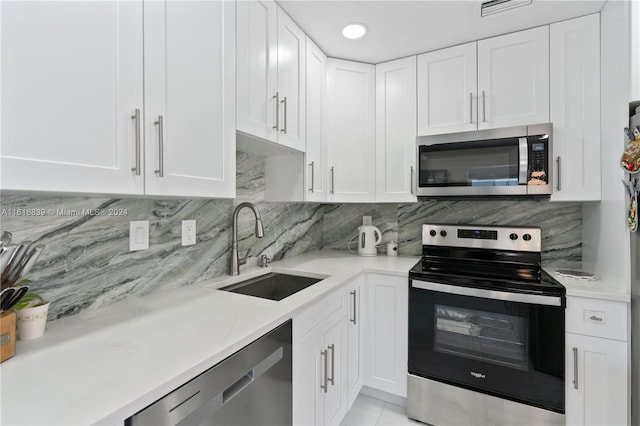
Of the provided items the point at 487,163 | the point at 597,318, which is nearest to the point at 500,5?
the point at 487,163

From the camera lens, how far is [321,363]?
4.68 ft

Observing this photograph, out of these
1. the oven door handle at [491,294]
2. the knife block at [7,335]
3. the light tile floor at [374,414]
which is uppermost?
the knife block at [7,335]

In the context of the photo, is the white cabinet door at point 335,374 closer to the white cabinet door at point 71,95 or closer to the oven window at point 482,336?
the oven window at point 482,336

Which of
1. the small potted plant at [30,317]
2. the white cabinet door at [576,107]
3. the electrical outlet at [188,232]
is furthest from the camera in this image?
the white cabinet door at [576,107]

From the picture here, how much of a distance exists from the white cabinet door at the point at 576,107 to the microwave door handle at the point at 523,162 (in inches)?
6.0

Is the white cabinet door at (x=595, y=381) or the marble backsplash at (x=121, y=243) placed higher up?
the marble backsplash at (x=121, y=243)

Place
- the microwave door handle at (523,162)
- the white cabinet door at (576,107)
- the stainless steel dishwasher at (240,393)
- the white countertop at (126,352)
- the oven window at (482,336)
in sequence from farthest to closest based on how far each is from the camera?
the microwave door handle at (523,162), the white cabinet door at (576,107), the oven window at (482,336), the stainless steel dishwasher at (240,393), the white countertop at (126,352)

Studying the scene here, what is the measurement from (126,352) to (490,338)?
1.73m

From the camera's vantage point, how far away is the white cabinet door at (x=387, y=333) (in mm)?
1874

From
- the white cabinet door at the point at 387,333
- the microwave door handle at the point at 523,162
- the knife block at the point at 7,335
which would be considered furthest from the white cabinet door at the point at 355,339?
the knife block at the point at 7,335

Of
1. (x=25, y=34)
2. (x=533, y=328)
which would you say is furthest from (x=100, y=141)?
(x=533, y=328)

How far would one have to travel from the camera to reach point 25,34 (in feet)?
2.17

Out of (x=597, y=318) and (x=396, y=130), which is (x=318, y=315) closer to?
(x=597, y=318)

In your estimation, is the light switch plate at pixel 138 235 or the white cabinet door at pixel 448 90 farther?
the white cabinet door at pixel 448 90
